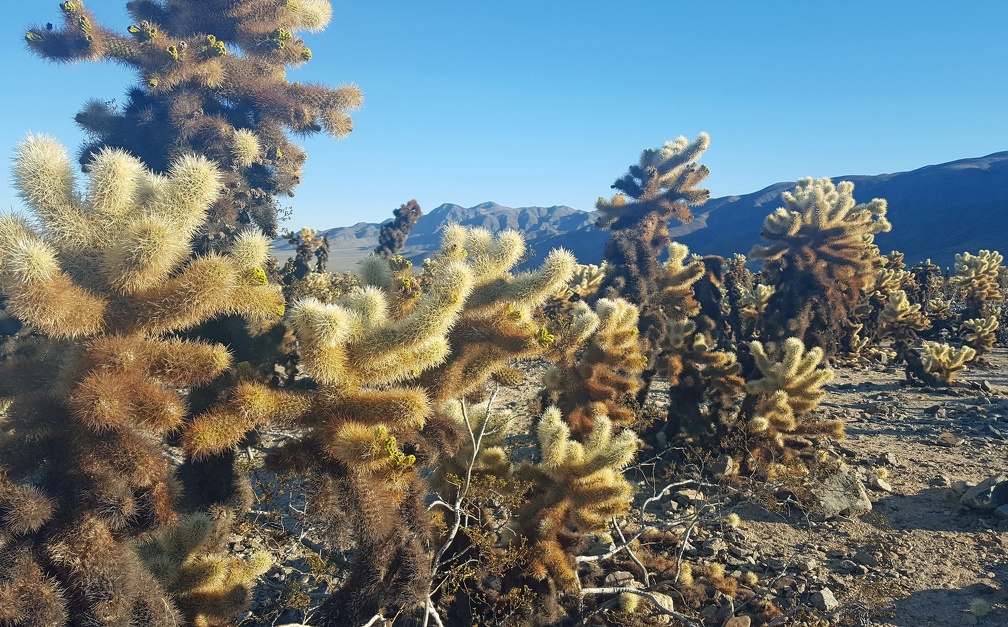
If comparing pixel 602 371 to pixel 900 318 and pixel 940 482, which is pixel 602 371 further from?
pixel 900 318

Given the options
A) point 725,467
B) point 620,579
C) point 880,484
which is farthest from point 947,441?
point 620,579

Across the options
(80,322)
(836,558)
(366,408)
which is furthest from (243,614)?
(836,558)

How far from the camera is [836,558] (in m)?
5.66

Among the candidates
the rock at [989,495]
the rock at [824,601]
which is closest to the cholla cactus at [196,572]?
the rock at [824,601]

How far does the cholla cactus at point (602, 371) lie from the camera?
6035mm

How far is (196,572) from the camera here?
11.8ft

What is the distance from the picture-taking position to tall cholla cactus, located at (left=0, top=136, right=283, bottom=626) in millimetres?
2631

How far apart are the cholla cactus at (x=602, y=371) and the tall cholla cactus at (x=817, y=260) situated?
6.57m

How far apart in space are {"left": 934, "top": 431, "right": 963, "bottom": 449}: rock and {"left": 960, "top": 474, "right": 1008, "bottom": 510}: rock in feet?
7.02

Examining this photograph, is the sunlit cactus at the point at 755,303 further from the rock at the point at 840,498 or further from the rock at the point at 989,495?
the rock at the point at 840,498

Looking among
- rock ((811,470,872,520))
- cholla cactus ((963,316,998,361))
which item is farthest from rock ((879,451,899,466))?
cholla cactus ((963,316,998,361))

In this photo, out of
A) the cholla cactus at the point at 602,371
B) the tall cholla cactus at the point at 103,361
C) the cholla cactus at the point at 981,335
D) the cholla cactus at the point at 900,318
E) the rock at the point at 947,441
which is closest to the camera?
the tall cholla cactus at the point at 103,361

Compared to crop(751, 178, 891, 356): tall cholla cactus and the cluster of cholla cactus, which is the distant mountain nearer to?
crop(751, 178, 891, 356): tall cholla cactus

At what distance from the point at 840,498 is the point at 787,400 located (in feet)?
4.47
